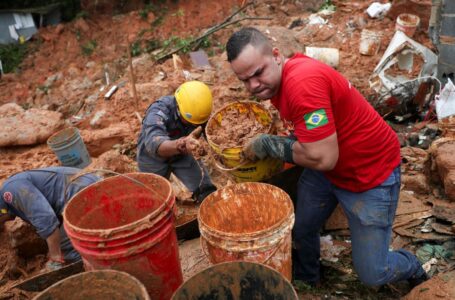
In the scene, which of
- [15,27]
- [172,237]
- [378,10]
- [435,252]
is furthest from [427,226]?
[15,27]

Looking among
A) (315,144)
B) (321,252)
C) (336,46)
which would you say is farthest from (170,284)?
(336,46)

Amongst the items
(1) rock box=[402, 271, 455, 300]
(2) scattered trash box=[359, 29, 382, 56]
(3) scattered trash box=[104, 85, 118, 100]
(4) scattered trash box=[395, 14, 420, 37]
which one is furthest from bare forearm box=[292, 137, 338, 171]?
(3) scattered trash box=[104, 85, 118, 100]

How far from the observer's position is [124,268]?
235 cm

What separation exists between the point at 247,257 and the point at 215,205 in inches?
24.5

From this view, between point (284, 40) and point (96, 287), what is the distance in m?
7.75

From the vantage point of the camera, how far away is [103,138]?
7.70 meters

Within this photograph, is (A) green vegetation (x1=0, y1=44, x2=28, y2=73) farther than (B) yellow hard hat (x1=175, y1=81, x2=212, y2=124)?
Yes

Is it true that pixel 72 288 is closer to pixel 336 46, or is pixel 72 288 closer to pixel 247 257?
pixel 247 257

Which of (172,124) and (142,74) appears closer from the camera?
(172,124)

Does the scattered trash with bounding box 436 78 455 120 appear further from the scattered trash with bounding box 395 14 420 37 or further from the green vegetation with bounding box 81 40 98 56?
the green vegetation with bounding box 81 40 98 56

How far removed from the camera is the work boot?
3.68 m

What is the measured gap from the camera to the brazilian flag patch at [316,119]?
2.72 m

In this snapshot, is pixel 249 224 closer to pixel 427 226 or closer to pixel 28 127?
pixel 427 226

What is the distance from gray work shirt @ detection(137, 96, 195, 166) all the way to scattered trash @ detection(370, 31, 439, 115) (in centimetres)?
362
